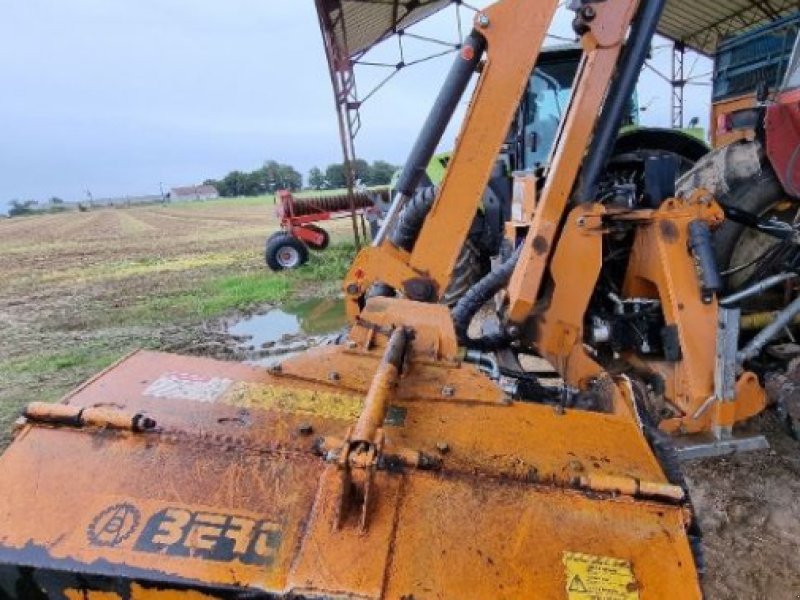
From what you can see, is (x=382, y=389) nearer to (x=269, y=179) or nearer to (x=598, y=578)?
(x=598, y=578)

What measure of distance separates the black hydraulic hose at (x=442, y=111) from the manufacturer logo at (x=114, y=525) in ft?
5.55

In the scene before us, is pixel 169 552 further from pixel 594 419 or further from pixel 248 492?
pixel 594 419

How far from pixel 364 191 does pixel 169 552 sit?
37.0 ft

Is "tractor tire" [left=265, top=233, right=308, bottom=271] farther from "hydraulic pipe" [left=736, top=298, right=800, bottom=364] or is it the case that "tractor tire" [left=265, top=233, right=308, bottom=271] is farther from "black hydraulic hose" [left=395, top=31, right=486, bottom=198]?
"hydraulic pipe" [left=736, top=298, right=800, bottom=364]

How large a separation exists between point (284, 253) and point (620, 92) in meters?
8.10

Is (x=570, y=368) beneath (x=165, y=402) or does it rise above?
beneath

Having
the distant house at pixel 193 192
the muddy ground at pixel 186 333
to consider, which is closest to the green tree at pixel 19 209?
the distant house at pixel 193 192

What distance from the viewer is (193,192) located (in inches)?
2938

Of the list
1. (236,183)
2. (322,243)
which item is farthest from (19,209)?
(322,243)

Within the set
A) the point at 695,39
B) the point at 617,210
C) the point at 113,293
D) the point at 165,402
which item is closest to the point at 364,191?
the point at 113,293

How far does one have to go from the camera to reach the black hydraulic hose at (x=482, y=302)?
318 cm

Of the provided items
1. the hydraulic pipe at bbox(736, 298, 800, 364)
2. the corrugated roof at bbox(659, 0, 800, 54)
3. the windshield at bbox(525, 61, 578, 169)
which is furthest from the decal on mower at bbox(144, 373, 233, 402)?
the corrugated roof at bbox(659, 0, 800, 54)

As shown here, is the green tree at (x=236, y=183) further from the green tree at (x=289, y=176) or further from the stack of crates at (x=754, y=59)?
the stack of crates at (x=754, y=59)

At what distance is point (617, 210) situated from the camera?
2893 mm
